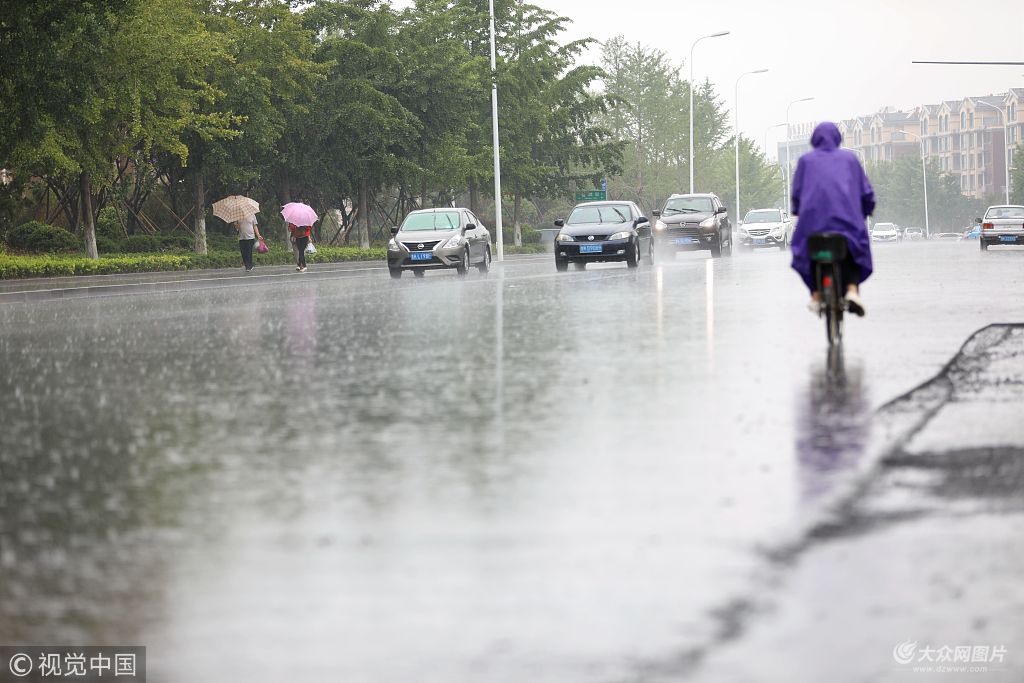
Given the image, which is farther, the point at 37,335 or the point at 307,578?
the point at 37,335

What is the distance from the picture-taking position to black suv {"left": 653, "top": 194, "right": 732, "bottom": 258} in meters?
45.2

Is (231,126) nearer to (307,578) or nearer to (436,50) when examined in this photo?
(436,50)

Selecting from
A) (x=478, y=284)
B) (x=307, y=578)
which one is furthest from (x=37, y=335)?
(x=307, y=578)

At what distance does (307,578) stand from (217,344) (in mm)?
11311

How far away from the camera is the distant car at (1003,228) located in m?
49.5

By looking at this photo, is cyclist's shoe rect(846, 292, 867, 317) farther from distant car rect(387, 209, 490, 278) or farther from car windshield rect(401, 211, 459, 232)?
car windshield rect(401, 211, 459, 232)

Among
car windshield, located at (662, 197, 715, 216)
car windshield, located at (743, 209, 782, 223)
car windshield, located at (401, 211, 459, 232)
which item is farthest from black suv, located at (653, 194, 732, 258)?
car windshield, located at (743, 209, 782, 223)

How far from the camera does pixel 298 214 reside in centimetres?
4122

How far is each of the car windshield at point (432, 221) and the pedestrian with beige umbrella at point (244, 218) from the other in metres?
5.82

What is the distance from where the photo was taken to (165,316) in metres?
22.3

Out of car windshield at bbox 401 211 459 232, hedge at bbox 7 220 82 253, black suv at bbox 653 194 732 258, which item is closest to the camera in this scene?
car windshield at bbox 401 211 459 232

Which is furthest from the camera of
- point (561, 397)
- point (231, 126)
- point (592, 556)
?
point (231, 126)

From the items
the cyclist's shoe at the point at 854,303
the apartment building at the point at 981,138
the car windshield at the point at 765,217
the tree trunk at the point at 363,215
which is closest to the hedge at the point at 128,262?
the tree trunk at the point at 363,215

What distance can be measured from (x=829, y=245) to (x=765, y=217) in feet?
161
